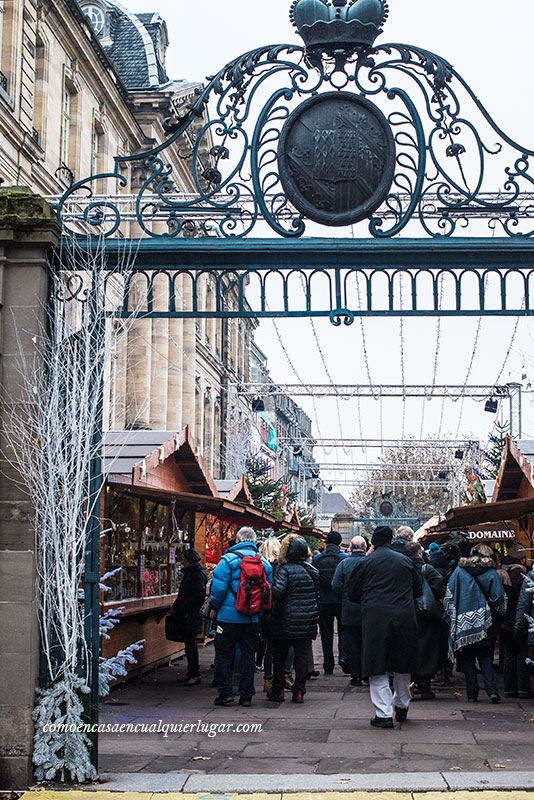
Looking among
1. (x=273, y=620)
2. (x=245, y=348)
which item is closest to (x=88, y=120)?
(x=273, y=620)

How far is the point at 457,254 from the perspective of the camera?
8695 mm

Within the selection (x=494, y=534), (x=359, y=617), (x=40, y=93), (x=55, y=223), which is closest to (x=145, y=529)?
(x=359, y=617)

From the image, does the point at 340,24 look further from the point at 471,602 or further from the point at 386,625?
the point at 471,602

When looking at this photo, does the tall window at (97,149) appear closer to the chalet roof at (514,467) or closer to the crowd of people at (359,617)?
the chalet roof at (514,467)

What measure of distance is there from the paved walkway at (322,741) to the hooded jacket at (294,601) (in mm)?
819

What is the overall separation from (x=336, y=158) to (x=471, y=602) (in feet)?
18.3

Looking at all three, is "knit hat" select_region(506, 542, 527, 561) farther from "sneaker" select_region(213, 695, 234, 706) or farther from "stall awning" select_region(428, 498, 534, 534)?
"sneaker" select_region(213, 695, 234, 706)

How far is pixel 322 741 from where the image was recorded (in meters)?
9.55

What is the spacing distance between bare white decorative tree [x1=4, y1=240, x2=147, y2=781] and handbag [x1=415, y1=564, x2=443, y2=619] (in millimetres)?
4473

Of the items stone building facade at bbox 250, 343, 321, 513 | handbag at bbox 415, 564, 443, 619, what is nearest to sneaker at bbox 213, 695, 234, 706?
handbag at bbox 415, 564, 443, 619

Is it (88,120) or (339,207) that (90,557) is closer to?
(339,207)

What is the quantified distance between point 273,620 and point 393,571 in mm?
2312

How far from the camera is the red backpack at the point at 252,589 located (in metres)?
11.7

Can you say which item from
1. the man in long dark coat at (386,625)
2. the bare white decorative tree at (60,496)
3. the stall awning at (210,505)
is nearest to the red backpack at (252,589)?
the man in long dark coat at (386,625)
